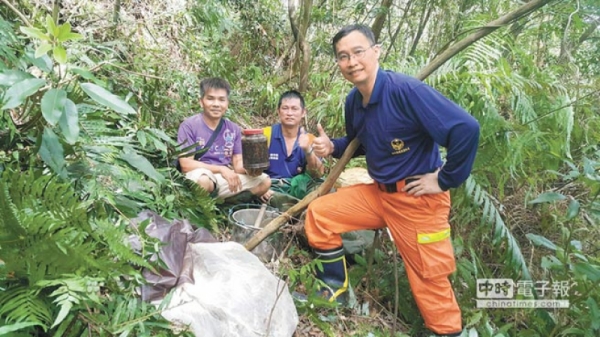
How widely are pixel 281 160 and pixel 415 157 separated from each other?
64.9 inches

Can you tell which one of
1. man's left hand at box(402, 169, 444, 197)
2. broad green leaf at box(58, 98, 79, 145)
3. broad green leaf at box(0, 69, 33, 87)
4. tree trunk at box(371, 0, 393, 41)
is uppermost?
tree trunk at box(371, 0, 393, 41)

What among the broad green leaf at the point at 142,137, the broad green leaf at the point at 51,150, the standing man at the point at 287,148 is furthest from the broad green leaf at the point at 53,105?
the standing man at the point at 287,148

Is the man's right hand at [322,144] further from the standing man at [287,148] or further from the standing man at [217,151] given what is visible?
the standing man at [287,148]

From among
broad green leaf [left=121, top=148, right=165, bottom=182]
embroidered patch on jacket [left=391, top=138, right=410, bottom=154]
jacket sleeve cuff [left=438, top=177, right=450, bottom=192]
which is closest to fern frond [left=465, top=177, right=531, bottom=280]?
jacket sleeve cuff [left=438, top=177, right=450, bottom=192]

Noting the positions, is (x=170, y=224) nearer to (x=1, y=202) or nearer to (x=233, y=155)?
(x=1, y=202)

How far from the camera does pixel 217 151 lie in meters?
3.55

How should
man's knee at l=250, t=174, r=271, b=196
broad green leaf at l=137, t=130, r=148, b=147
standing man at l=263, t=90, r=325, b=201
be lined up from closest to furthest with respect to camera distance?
broad green leaf at l=137, t=130, r=148, b=147 → man's knee at l=250, t=174, r=271, b=196 → standing man at l=263, t=90, r=325, b=201

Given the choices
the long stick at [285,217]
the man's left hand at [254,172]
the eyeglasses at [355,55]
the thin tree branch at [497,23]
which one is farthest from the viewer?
the man's left hand at [254,172]

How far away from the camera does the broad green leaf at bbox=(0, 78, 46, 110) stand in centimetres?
114

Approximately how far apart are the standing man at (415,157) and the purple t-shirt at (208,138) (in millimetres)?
1530

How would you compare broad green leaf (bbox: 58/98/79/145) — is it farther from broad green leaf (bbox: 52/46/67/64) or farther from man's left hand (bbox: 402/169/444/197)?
man's left hand (bbox: 402/169/444/197)

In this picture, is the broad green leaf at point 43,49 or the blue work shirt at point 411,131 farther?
the blue work shirt at point 411,131

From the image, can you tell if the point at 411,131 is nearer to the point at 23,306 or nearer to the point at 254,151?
the point at 254,151

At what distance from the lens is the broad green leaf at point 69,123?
48.9 inches
